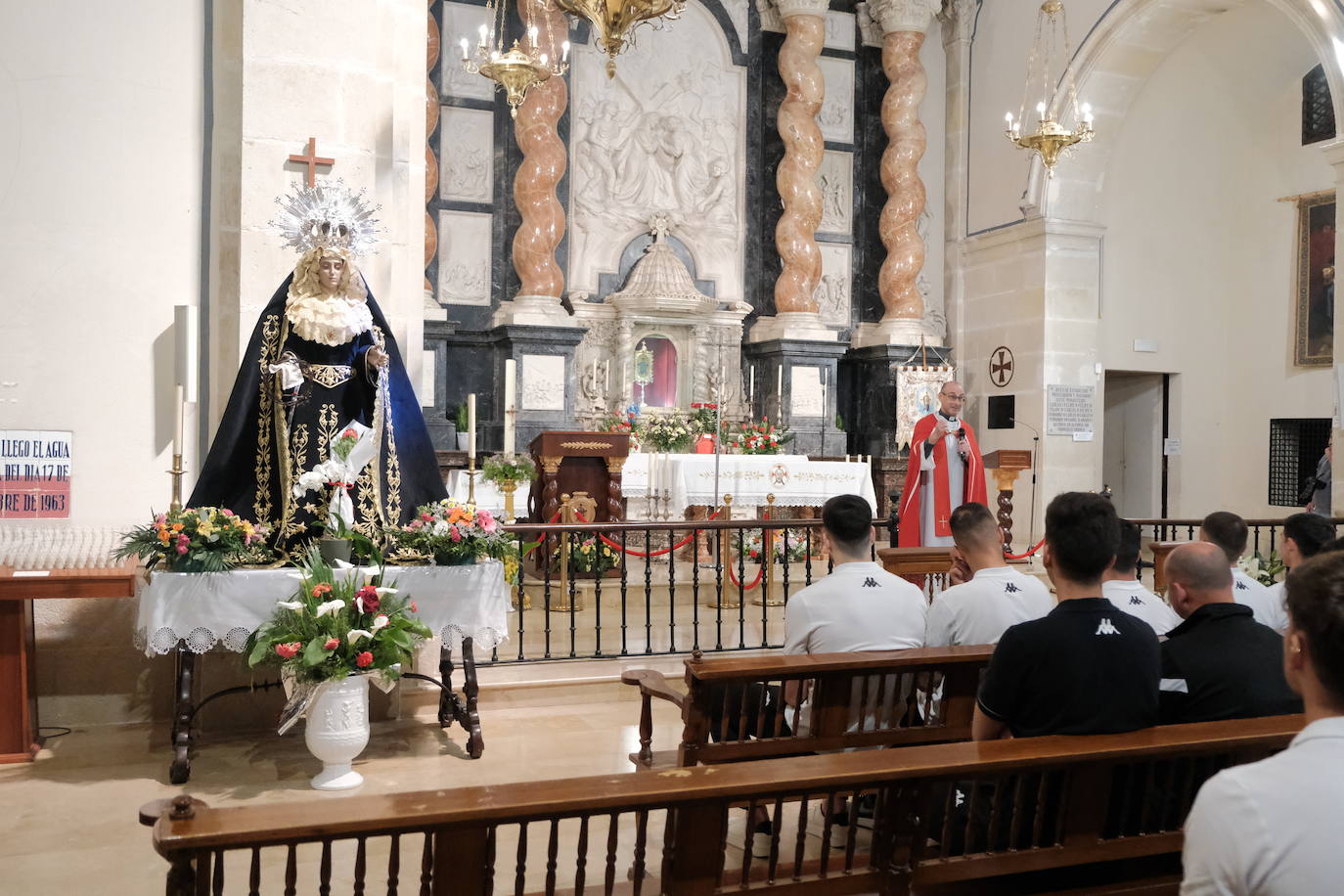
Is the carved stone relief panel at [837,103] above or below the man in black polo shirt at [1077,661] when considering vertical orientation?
above

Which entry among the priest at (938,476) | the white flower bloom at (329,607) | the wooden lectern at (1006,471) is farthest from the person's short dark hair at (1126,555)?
the wooden lectern at (1006,471)

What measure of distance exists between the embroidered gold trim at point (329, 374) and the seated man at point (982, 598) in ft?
9.76

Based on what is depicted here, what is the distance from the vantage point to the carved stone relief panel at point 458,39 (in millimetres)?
13039

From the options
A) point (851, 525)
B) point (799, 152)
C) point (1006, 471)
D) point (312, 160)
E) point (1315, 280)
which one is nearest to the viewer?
point (851, 525)

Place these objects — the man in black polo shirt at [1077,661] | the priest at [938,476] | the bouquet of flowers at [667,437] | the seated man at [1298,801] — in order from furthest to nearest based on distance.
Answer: the bouquet of flowers at [667,437] < the priest at [938,476] < the man in black polo shirt at [1077,661] < the seated man at [1298,801]

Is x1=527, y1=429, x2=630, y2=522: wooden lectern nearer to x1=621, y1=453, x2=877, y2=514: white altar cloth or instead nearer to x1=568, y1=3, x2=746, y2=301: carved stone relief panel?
x1=621, y1=453, x2=877, y2=514: white altar cloth

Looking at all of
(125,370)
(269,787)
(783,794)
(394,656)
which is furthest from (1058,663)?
(125,370)

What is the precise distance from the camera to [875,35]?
14.9m

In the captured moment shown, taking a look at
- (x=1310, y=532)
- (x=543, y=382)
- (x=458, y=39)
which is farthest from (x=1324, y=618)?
(x=458, y=39)

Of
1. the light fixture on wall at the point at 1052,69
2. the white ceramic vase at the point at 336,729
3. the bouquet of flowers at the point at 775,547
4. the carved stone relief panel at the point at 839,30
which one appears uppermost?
the carved stone relief panel at the point at 839,30

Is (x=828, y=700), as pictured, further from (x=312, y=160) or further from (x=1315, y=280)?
(x=1315, y=280)

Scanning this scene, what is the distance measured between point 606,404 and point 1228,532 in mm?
9935

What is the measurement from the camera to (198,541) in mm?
4973

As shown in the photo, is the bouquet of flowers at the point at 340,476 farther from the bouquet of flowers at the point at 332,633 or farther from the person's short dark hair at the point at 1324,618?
the person's short dark hair at the point at 1324,618
